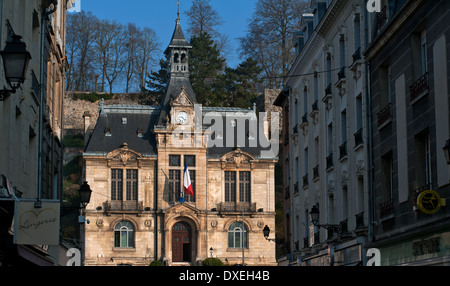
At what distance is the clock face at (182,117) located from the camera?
212 feet

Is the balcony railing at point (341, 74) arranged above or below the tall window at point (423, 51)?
above

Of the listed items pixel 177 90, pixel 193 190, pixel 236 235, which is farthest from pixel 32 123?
pixel 177 90

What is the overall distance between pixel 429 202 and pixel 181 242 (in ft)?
156

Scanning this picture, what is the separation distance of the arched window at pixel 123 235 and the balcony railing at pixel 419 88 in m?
45.7

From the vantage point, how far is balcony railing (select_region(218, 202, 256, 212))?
6353 centimetres

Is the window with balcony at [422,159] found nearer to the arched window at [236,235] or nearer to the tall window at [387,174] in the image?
the tall window at [387,174]

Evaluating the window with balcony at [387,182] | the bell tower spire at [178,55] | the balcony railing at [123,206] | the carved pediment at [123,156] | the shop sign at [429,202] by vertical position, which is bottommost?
the shop sign at [429,202]

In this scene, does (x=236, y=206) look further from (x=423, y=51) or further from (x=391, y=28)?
(x=423, y=51)

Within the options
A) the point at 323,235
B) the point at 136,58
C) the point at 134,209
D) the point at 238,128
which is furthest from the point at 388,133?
the point at 136,58

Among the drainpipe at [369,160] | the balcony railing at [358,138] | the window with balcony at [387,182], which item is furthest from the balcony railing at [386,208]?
the balcony railing at [358,138]

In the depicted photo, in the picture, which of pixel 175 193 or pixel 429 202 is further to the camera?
pixel 175 193

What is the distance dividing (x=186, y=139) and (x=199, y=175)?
2.94 metres

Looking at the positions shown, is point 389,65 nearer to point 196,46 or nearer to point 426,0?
point 426,0

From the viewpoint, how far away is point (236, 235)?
63719 mm
